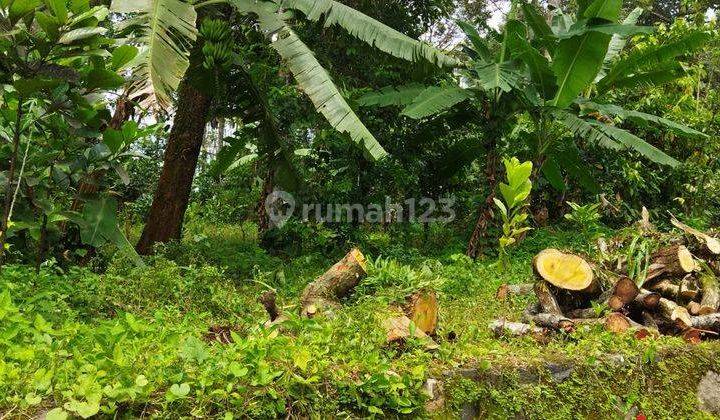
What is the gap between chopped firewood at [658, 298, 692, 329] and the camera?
4.47 m

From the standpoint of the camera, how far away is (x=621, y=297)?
14.8 feet

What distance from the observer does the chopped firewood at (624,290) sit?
4516 mm

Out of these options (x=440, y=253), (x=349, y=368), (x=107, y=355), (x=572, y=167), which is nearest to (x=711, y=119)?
(x=572, y=167)

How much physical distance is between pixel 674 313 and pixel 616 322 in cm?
68

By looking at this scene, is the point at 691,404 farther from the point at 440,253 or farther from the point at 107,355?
the point at 440,253

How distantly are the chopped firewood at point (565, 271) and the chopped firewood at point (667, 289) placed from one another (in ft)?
2.56

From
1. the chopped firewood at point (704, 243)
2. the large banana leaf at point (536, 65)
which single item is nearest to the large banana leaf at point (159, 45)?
the large banana leaf at point (536, 65)

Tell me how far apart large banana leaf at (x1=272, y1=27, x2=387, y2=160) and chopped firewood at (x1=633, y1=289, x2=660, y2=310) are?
95.0 inches

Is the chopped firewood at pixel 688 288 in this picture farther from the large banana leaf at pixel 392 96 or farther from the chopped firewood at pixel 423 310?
the large banana leaf at pixel 392 96

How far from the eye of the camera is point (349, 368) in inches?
102

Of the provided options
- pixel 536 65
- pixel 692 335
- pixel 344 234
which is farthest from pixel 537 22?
pixel 692 335

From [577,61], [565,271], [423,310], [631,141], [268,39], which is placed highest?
[268,39]

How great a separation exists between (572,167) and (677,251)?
10.8 feet

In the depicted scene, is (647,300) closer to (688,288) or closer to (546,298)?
(688,288)
